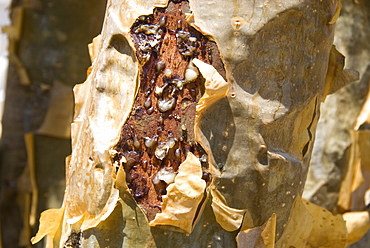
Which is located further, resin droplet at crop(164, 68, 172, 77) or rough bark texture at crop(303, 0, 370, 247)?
rough bark texture at crop(303, 0, 370, 247)

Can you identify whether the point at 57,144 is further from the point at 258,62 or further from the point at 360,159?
the point at 258,62

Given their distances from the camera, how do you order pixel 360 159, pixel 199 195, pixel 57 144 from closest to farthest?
pixel 199 195, pixel 360 159, pixel 57 144

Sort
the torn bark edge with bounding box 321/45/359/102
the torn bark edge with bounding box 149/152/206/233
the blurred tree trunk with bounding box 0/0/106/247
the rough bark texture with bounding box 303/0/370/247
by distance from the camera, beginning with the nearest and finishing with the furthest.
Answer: the torn bark edge with bounding box 149/152/206/233, the torn bark edge with bounding box 321/45/359/102, the rough bark texture with bounding box 303/0/370/247, the blurred tree trunk with bounding box 0/0/106/247

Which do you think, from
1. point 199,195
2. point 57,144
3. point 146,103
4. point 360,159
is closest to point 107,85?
point 146,103

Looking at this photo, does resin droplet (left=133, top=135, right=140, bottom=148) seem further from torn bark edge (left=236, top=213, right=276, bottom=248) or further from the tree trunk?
torn bark edge (left=236, top=213, right=276, bottom=248)

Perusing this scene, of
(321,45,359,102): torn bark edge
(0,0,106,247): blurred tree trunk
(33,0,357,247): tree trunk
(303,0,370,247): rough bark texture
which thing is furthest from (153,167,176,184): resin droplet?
(0,0,106,247): blurred tree trunk

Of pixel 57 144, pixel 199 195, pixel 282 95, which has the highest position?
pixel 282 95

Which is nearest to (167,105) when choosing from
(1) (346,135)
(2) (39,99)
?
(1) (346,135)
